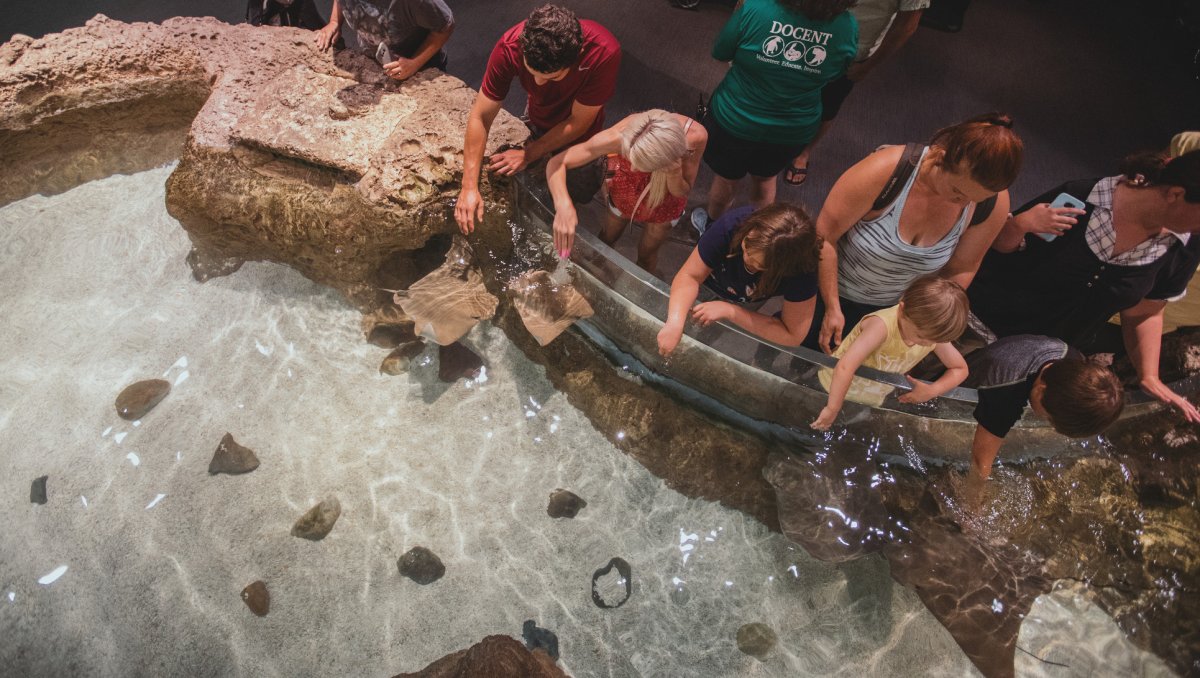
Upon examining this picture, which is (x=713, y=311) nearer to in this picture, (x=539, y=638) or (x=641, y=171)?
(x=641, y=171)

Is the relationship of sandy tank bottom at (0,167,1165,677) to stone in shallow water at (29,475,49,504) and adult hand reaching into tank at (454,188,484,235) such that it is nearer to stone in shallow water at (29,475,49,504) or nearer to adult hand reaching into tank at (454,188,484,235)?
stone in shallow water at (29,475,49,504)

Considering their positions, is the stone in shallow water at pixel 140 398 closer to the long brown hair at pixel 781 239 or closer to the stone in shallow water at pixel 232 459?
the stone in shallow water at pixel 232 459

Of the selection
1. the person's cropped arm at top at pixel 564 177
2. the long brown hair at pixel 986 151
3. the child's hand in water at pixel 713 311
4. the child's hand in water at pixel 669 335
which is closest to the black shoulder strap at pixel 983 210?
the long brown hair at pixel 986 151

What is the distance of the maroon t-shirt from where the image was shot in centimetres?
242

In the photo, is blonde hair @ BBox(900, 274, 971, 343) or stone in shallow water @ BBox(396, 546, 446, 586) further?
stone in shallow water @ BBox(396, 546, 446, 586)

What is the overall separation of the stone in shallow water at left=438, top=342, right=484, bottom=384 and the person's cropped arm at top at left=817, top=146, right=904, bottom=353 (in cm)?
171

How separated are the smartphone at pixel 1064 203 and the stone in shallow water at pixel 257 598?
138 inches

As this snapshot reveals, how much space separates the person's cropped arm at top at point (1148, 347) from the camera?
2473 millimetres

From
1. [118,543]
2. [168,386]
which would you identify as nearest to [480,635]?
[118,543]

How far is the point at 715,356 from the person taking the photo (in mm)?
2752

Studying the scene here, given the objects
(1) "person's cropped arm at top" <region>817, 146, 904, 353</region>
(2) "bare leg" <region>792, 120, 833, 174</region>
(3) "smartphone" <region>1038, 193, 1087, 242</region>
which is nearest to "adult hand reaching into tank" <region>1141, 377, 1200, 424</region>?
(3) "smartphone" <region>1038, 193, 1087, 242</region>

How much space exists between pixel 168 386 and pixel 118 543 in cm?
76

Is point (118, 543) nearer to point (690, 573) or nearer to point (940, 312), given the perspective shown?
point (690, 573)

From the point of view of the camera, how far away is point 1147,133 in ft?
14.0
